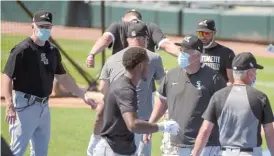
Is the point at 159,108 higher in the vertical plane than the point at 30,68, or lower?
lower

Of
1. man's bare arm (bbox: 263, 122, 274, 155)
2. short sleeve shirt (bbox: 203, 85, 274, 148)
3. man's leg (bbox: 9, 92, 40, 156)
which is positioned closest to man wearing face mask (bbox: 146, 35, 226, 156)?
short sleeve shirt (bbox: 203, 85, 274, 148)

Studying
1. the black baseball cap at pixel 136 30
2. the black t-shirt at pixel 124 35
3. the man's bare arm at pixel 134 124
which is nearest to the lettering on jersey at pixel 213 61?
the black t-shirt at pixel 124 35

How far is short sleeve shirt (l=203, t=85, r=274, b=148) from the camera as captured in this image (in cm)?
669

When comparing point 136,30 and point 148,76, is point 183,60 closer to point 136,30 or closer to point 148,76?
point 136,30

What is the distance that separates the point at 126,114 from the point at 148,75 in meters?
2.14

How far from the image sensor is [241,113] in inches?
264

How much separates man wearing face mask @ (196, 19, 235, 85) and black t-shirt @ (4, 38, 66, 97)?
72.3 inches

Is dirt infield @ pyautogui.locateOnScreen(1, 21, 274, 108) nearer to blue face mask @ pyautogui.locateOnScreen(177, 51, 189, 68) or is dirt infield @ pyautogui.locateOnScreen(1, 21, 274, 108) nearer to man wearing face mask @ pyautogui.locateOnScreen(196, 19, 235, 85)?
man wearing face mask @ pyautogui.locateOnScreen(196, 19, 235, 85)

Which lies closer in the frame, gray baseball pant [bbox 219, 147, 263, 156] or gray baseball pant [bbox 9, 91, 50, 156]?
gray baseball pant [bbox 219, 147, 263, 156]

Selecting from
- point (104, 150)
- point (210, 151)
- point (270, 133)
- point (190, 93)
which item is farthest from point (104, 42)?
point (270, 133)

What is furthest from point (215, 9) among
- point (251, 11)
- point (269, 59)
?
point (269, 59)

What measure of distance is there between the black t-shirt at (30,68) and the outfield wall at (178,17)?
18.7 meters

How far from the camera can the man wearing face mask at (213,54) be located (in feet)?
29.1

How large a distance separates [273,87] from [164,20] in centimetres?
1272
